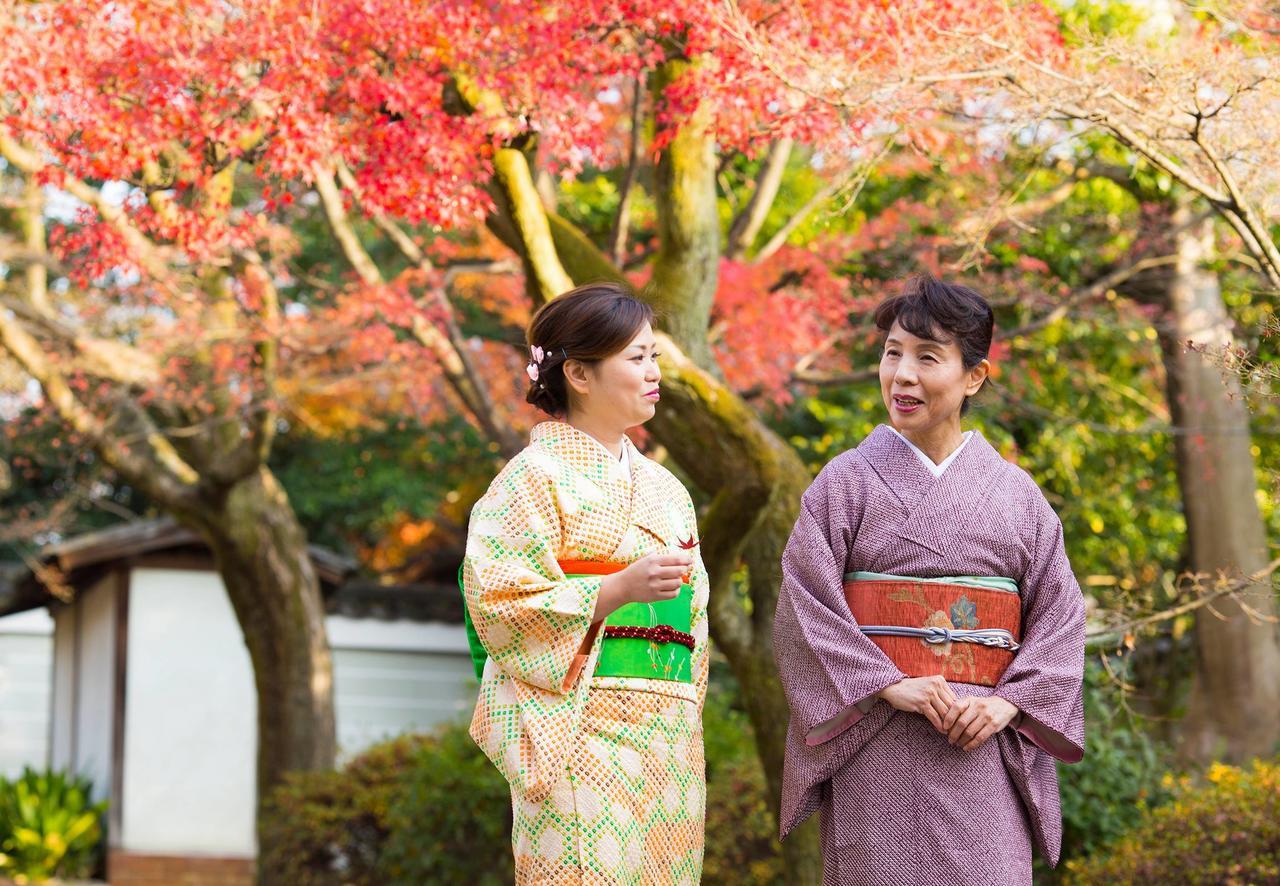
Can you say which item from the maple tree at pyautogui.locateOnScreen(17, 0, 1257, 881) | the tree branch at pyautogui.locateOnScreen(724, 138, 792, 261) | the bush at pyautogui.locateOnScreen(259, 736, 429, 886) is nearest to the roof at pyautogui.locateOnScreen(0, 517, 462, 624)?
the bush at pyautogui.locateOnScreen(259, 736, 429, 886)

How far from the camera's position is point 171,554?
1368cm

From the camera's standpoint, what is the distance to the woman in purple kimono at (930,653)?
3404 mm

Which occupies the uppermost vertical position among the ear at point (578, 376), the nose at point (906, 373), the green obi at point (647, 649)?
the ear at point (578, 376)

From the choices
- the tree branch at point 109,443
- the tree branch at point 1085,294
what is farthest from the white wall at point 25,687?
the tree branch at point 1085,294

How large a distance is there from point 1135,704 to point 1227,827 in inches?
200

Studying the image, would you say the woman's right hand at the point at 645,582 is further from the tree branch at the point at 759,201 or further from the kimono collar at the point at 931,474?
the tree branch at the point at 759,201

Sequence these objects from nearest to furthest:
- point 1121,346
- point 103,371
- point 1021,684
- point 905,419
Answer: point 1021,684 → point 905,419 → point 103,371 → point 1121,346

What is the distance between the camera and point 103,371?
941cm

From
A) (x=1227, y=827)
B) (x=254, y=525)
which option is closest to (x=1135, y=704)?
(x=1227, y=827)

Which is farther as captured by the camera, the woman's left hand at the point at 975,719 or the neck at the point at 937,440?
the neck at the point at 937,440

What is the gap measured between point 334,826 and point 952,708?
6.06 meters

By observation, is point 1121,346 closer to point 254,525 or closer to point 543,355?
point 254,525

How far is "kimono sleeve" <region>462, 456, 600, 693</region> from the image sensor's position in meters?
3.40

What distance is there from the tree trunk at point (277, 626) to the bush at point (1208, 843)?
545 cm
